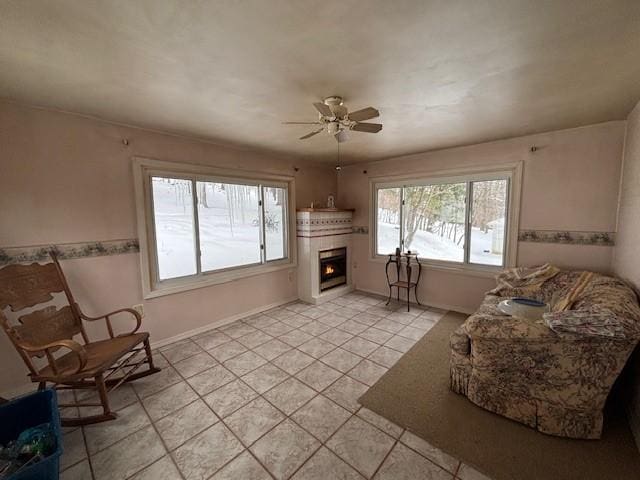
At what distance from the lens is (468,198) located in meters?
3.64

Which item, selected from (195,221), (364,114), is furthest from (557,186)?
(195,221)

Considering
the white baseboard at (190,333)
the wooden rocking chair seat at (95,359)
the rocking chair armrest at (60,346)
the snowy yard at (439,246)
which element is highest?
the snowy yard at (439,246)

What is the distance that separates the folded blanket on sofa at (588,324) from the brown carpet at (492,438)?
2.48ft

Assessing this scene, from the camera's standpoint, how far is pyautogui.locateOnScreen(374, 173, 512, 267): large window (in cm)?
345

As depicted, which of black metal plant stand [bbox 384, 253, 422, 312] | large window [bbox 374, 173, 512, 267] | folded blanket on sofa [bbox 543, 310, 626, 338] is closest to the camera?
folded blanket on sofa [bbox 543, 310, 626, 338]

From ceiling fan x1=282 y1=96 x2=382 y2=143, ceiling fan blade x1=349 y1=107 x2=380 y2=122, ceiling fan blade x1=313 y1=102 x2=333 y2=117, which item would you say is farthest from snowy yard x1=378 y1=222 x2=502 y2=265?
ceiling fan blade x1=313 y1=102 x2=333 y2=117

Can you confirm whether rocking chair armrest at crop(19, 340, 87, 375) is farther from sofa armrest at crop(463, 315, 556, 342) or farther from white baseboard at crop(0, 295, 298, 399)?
sofa armrest at crop(463, 315, 556, 342)

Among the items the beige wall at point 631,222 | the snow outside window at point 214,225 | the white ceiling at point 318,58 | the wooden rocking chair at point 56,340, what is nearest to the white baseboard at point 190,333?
the wooden rocking chair at point 56,340

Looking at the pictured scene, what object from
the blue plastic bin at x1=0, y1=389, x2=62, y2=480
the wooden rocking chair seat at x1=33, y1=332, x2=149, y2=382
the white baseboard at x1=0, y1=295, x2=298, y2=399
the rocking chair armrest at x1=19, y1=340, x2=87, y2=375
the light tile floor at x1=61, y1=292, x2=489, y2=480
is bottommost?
the light tile floor at x1=61, y1=292, x2=489, y2=480

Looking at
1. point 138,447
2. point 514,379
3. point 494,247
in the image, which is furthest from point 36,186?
point 494,247

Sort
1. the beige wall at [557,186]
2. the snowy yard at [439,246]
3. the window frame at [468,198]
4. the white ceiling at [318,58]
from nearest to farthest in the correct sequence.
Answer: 1. the white ceiling at [318,58]
2. the beige wall at [557,186]
3. the window frame at [468,198]
4. the snowy yard at [439,246]

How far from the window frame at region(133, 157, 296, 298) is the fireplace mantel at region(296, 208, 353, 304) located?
0.19 meters

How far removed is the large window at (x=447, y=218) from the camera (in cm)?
345

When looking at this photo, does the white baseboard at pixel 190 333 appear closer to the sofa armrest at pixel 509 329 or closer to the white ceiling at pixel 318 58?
the white ceiling at pixel 318 58
